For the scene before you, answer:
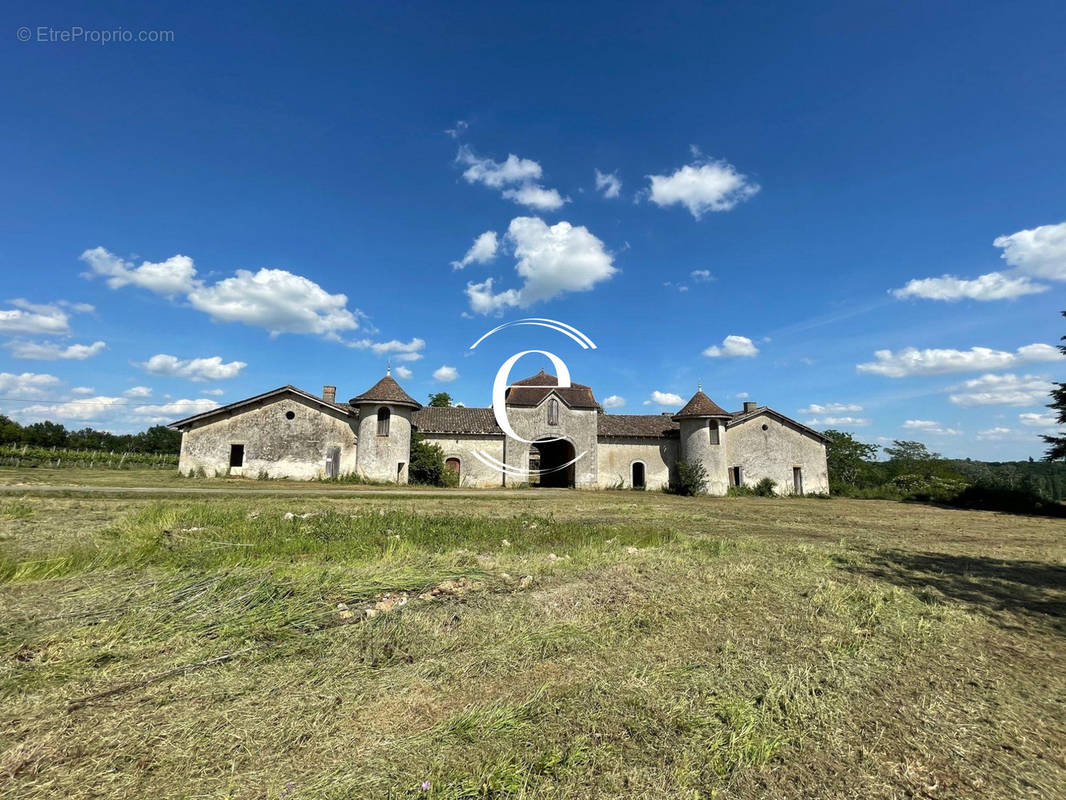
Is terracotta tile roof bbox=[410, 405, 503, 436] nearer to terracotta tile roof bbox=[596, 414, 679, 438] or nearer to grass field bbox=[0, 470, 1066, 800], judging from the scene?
terracotta tile roof bbox=[596, 414, 679, 438]

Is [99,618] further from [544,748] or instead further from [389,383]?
[389,383]

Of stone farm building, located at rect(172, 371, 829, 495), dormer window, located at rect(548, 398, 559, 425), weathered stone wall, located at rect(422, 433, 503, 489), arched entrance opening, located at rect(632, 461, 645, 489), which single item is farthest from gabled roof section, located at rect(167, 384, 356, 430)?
arched entrance opening, located at rect(632, 461, 645, 489)

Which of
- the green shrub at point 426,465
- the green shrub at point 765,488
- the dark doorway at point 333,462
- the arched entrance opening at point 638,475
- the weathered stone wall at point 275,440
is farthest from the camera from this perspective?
the arched entrance opening at point 638,475

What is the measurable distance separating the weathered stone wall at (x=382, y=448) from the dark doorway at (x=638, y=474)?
44.6ft

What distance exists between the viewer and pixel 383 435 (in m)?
25.2

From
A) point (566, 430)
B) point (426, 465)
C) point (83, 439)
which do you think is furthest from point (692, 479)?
point (83, 439)

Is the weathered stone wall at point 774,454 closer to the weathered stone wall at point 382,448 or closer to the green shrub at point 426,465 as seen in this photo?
the green shrub at point 426,465

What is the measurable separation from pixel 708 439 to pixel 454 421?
15001 mm

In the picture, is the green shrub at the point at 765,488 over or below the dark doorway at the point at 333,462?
below

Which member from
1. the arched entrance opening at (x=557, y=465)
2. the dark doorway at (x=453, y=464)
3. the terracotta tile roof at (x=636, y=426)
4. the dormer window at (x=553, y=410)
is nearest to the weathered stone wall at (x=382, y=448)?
the dark doorway at (x=453, y=464)

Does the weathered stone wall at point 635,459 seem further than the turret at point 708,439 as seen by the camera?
Yes

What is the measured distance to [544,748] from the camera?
2.52m

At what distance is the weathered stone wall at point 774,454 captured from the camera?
2806 cm

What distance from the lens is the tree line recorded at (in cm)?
5547
